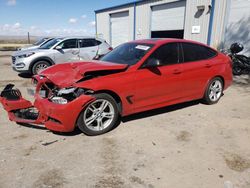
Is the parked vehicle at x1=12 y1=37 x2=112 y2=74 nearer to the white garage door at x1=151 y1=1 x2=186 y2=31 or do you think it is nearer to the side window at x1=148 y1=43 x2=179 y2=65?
the side window at x1=148 y1=43 x2=179 y2=65

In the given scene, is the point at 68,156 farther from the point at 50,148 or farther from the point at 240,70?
the point at 240,70

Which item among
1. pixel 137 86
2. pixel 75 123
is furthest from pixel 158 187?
pixel 137 86

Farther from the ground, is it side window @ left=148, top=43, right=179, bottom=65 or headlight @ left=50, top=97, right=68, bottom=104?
side window @ left=148, top=43, right=179, bottom=65

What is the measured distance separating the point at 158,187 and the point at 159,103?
2.24m

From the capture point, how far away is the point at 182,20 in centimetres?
1388

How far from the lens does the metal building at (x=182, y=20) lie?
35.9 ft

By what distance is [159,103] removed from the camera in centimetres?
486

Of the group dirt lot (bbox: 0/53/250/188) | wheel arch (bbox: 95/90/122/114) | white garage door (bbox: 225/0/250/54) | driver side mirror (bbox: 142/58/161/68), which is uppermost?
white garage door (bbox: 225/0/250/54)

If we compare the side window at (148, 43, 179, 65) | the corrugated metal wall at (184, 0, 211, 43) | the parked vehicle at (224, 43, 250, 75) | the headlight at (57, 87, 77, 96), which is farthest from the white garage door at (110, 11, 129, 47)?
the headlight at (57, 87, 77, 96)

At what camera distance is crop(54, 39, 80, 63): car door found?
954cm

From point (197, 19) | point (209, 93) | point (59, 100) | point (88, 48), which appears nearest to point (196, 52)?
point (209, 93)

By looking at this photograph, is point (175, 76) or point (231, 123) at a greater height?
point (175, 76)

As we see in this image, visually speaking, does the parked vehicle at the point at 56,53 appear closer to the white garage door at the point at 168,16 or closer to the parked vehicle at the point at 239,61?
the parked vehicle at the point at 239,61

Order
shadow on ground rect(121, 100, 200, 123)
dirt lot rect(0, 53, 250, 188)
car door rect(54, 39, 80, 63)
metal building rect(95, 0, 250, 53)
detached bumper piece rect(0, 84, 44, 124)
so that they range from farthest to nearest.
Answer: metal building rect(95, 0, 250, 53), car door rect(54, 39, 80, 63), shadow on ground rect(121, 100, 200, 123), detached bumper piece rect(0, 84, 44, 124), dirt lot rect(0, 53, 250, 188)
